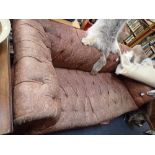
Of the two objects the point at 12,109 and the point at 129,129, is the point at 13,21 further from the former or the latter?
the point at 129,129

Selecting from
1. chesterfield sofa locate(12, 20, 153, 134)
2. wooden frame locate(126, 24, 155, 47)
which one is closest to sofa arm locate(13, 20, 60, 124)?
chesterfield sofa locate(12, 20, 153, 134)

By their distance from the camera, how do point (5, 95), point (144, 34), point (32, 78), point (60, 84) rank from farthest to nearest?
point (144, 34) → point (60, 84) → point (32, 78) → point (5, 95)

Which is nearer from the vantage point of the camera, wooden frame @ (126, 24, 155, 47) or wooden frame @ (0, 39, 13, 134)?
wooden frame @ (0, 39, 13, 134)

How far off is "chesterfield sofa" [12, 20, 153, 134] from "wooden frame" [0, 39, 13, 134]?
0.05 meters

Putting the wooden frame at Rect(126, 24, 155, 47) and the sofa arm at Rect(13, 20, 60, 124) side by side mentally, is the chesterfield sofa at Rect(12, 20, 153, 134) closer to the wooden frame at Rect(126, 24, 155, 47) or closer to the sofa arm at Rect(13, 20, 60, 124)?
the sofa arm at Rect(13, 20, 60, 124)

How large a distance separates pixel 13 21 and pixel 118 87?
1238mm

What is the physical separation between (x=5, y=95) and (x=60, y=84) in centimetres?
68

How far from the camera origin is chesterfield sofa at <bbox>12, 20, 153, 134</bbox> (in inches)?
40.3

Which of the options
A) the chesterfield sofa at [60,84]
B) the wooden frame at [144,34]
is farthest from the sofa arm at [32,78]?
the wooden frame at [144,34]

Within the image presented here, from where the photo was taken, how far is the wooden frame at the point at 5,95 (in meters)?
0.84

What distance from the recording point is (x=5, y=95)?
3.05ft

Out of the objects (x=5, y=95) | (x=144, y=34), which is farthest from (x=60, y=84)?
(x=144, y=34)

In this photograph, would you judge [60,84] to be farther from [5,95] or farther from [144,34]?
[144,34]
